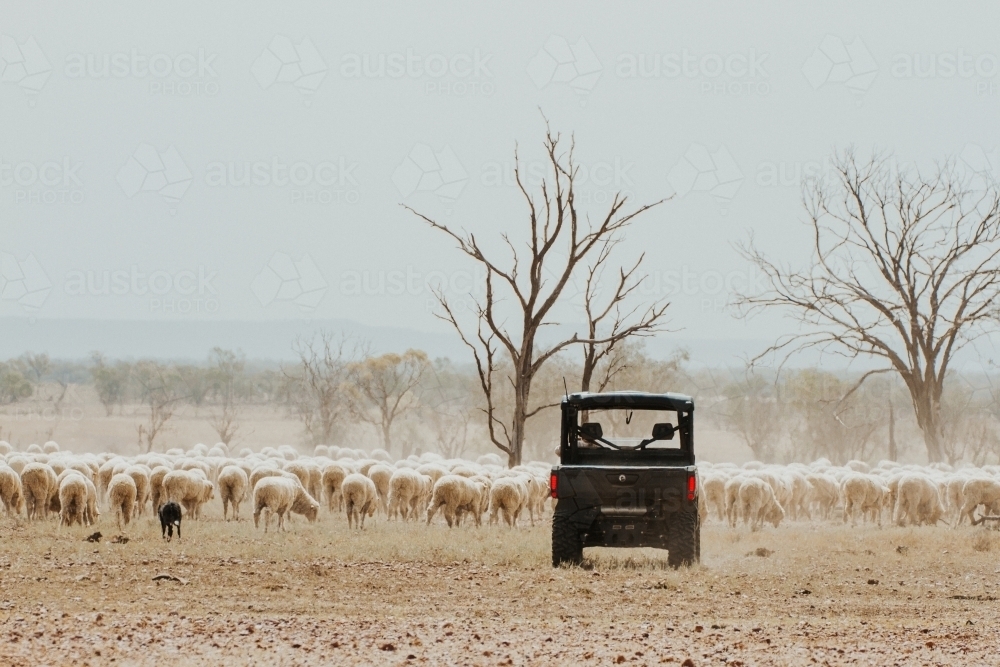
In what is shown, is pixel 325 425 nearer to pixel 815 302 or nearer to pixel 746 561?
pixel 815 302

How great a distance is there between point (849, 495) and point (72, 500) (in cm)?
1597

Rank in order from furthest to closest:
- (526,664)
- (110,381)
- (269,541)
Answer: (110,381) < (269,541) < (526,664)

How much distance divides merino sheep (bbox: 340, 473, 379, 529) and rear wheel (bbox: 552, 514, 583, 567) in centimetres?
795

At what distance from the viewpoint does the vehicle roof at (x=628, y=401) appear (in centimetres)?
1417

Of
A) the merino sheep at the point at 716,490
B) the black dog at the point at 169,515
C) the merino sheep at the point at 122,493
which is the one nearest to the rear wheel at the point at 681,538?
the black dog at the point at 169,515

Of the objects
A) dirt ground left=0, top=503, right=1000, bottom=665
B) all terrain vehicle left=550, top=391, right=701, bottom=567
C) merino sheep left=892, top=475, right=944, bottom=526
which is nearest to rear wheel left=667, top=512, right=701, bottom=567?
all terrain vehicle left=550, top=391, right=701, bottom=567

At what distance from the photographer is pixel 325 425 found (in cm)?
5244

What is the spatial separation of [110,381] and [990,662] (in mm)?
83740

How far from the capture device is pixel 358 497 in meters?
21.8

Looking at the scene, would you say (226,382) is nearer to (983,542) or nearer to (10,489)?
(10,489)

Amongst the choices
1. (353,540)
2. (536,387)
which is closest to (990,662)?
(353,540)

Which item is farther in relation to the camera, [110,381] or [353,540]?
[110,381]

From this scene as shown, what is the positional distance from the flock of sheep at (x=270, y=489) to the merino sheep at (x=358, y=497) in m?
0.02

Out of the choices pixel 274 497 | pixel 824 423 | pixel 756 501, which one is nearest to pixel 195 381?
pixel 824 423
